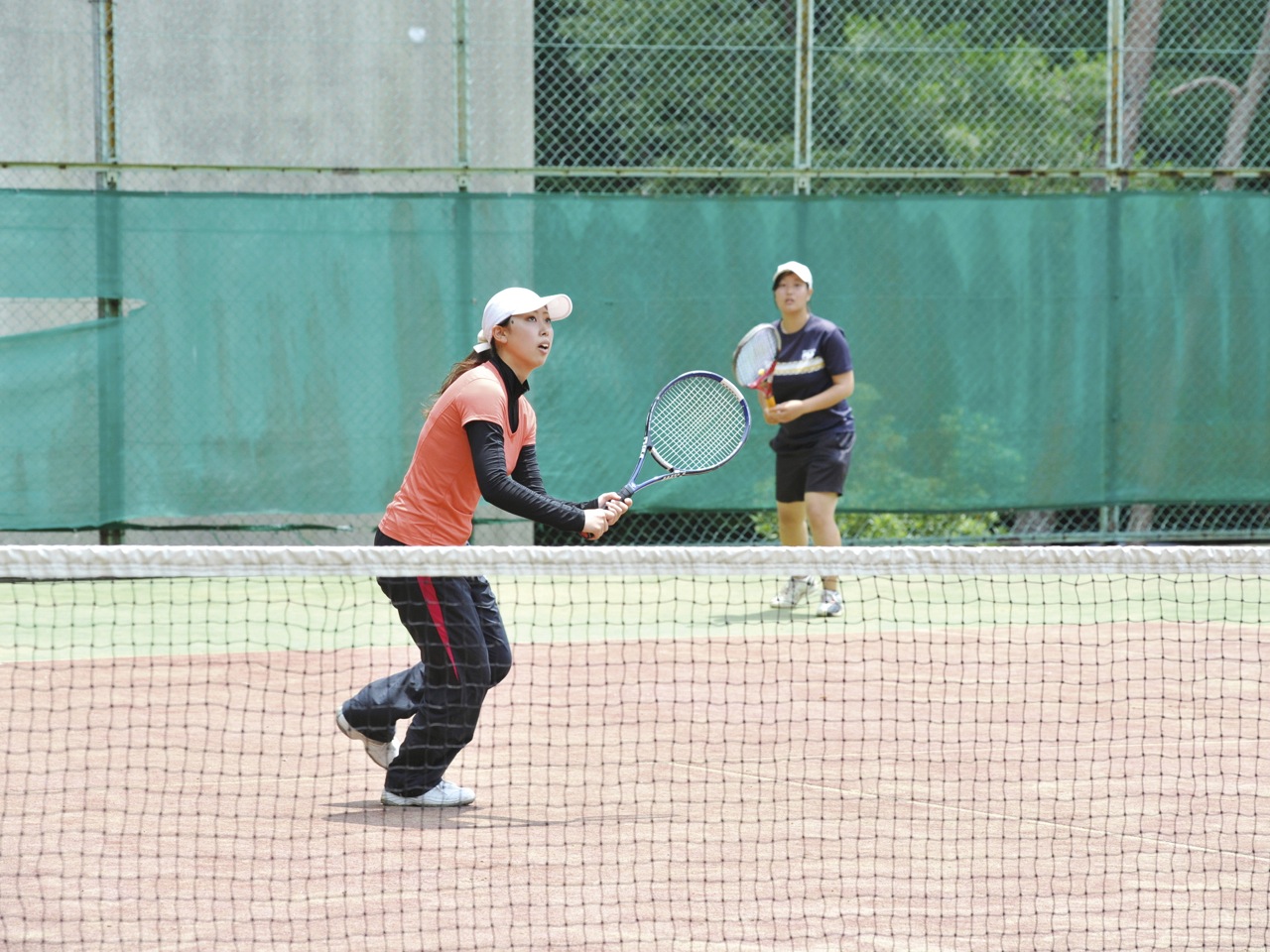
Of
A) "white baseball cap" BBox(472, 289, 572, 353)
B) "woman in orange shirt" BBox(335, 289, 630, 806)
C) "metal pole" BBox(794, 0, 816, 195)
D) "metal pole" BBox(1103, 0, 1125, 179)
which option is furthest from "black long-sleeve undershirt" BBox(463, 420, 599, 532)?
"metal pole" BBox(1103, 0, 1125, 179)

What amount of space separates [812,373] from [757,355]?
27 centimetres

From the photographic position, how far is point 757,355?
7906 millimetres

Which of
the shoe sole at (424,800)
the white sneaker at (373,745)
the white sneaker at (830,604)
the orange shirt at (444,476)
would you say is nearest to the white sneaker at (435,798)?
the shoe sole at (424,800)

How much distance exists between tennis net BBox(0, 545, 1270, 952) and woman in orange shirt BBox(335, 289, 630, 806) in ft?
0.61

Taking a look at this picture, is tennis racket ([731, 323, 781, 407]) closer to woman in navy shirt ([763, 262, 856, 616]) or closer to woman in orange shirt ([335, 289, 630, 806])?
woman in navy shirt ([763, 262, 856, 616])

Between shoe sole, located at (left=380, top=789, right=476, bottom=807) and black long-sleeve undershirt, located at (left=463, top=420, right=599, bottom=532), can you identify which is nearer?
black long-sleeve undershirt, located at (left=463, top=420, right=599, bottom=532)

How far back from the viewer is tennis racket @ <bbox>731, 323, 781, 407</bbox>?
7.87 meters

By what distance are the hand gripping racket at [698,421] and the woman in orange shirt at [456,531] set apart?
90 cm

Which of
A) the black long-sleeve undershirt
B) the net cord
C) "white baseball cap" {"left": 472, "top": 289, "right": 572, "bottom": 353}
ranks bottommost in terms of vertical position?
the net cord

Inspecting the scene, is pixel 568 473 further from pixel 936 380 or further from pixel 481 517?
pixel 936 380

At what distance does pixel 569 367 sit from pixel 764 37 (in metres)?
7.05

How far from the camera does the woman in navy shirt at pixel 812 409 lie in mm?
7730

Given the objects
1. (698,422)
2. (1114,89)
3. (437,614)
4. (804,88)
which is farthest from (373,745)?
(1114,89)

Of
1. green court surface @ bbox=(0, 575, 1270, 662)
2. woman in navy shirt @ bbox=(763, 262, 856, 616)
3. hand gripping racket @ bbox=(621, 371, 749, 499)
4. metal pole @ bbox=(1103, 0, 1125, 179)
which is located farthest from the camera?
metal pole @ bbox=(1103, 0, 1125, 179)
